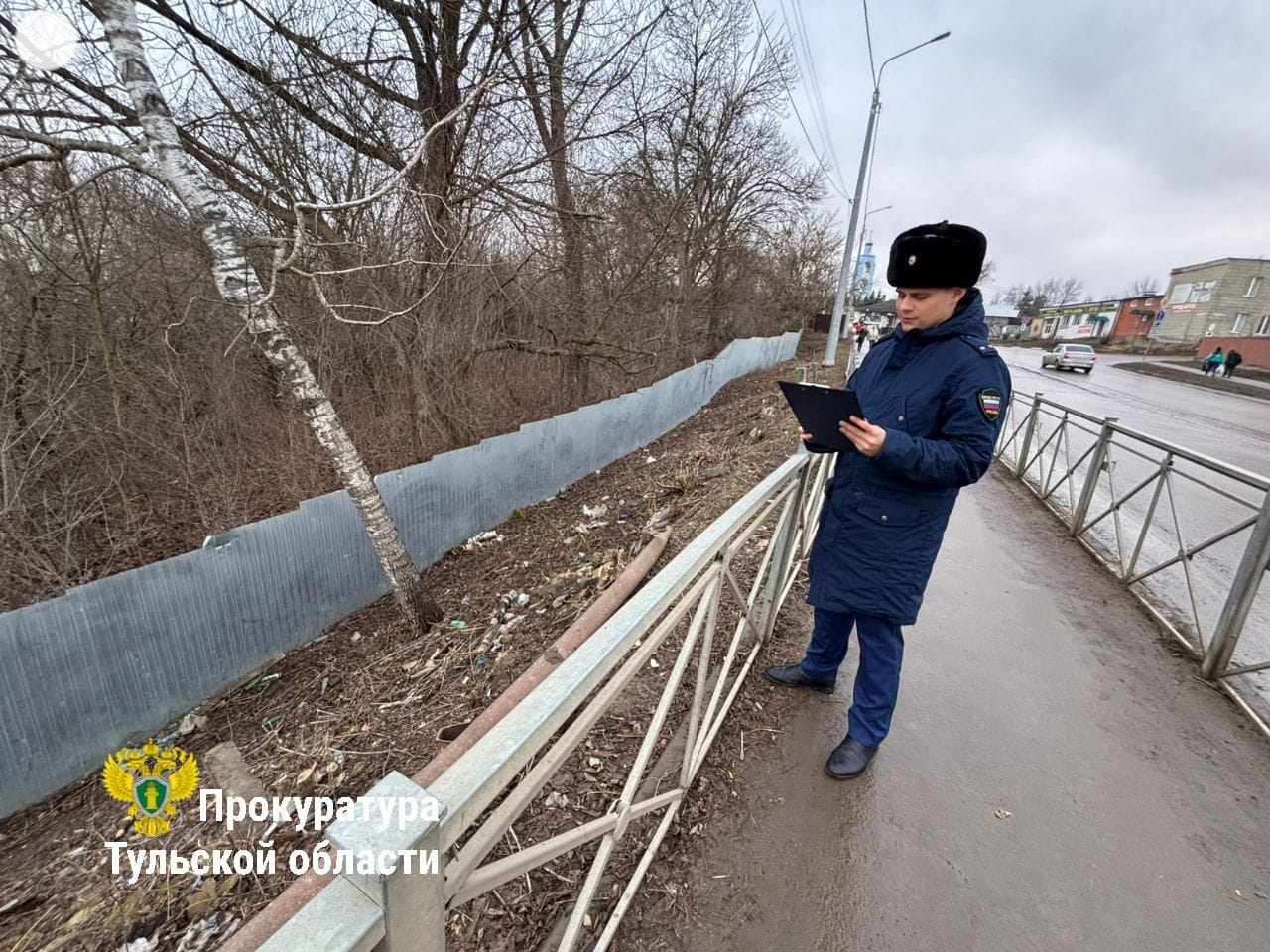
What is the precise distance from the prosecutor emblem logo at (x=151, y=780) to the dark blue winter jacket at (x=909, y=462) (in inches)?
152

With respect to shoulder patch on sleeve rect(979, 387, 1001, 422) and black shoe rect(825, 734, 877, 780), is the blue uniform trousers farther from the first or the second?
shoulder patch on sleeve rect(979, 387, 1001, 422)

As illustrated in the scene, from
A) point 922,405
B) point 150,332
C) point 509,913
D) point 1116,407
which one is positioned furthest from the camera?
point 1116,407

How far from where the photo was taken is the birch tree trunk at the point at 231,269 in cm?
297

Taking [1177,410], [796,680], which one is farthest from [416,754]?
[1177,410]

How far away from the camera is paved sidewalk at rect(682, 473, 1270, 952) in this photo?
1.63m

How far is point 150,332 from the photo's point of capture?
6160mm

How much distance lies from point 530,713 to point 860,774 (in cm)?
189

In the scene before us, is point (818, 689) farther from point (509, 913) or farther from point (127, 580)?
point (127, 580)

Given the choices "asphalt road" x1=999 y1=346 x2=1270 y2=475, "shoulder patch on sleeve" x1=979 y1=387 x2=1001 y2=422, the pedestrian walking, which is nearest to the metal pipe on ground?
"shoulder patch on sleeve" x1=979 y1=387 x2=1001 y2=422

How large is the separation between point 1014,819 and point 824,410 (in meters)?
1.76

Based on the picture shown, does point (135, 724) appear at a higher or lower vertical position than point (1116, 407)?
lower

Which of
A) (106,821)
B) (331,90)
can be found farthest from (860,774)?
(331,90)

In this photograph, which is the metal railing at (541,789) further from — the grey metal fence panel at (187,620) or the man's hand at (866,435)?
the grey metal fence panel at (187,620)

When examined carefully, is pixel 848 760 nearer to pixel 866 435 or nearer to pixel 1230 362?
pixel 866 435
